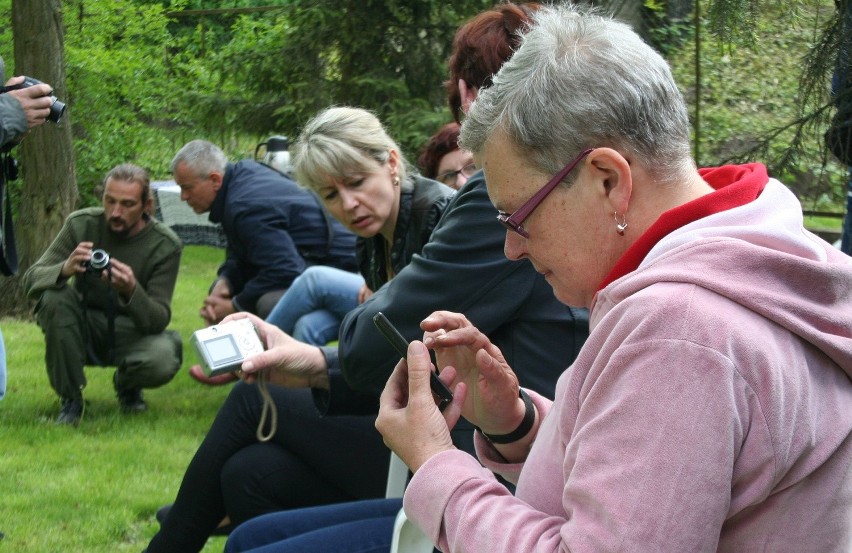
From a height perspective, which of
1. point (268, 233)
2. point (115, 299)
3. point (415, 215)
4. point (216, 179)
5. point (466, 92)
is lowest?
point (115, 299)

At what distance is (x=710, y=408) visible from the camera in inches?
46.3

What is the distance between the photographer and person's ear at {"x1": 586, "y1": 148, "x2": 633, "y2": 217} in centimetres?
142

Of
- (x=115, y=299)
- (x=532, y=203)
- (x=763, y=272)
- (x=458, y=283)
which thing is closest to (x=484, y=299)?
(x=458, y=283)

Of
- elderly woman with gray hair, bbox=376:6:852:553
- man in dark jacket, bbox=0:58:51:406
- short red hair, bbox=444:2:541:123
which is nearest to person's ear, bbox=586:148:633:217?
elderly woman with gray hair, bbox=376:6:852:553

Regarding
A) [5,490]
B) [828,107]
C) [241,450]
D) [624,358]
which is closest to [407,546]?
[624,358]

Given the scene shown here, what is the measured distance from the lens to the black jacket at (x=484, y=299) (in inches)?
90.7

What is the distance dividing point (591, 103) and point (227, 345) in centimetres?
169

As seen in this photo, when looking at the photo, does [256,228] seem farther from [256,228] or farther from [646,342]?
[646,342]

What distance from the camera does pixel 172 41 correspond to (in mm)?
12695

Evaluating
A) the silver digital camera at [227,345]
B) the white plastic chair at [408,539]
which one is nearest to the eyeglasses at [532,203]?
the white plastic chair at [408,539]

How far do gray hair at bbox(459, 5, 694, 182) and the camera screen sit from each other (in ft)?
5.03

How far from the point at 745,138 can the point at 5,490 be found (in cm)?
418

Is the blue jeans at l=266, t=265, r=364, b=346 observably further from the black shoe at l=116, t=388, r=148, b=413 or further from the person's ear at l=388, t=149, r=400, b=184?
the person's ear at l=388, t=149, r=400, b=184

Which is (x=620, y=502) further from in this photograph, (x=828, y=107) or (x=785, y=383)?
(x=828, y=107)
